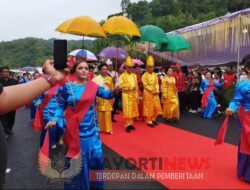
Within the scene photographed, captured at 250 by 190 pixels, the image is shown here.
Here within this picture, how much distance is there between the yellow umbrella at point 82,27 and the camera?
259 inches

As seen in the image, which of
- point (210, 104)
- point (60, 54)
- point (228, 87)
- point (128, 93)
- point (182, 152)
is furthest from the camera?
point (228, 87)

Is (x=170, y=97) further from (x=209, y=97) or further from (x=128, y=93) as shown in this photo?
(x=128, y=93)

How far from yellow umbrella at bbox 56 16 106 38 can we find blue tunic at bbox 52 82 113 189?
10.1ft

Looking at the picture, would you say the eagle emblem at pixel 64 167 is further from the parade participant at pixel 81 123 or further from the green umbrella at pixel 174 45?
the green umbrella at pixel 174 45

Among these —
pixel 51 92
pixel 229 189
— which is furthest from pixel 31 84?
pixel 51 92

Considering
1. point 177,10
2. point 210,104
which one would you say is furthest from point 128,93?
point 177,10

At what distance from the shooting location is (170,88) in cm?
948

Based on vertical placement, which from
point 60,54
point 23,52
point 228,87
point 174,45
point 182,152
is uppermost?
point 23,52

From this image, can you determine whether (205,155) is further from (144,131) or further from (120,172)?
(144,131)

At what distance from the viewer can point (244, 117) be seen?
176 inches

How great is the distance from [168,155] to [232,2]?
37.6 meters

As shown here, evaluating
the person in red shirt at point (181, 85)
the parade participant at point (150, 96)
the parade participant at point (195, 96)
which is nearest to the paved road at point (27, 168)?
the parade participant at point (150, 96)

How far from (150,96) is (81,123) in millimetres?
5398

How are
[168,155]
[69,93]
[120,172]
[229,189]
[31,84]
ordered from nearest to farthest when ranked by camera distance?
[31,84], [69,93], [229,189], [120,172], [168,155]
